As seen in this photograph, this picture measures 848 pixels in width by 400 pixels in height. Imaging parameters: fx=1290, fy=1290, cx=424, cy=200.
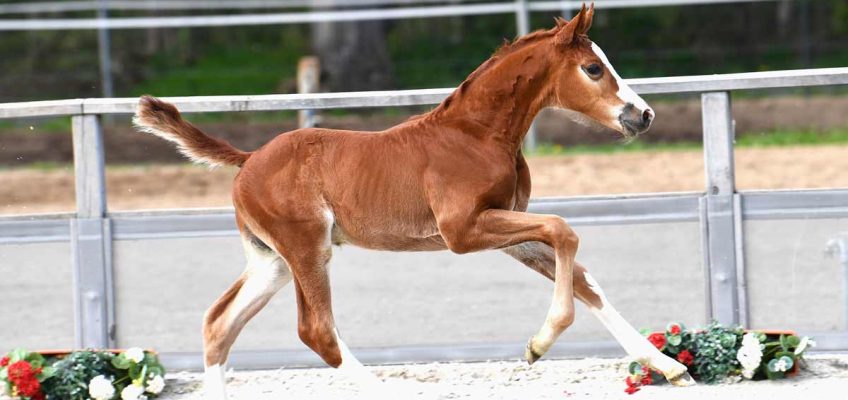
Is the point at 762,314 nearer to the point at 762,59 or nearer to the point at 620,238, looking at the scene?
the point at 620,238

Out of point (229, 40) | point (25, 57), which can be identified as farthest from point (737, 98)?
point (25, 57)

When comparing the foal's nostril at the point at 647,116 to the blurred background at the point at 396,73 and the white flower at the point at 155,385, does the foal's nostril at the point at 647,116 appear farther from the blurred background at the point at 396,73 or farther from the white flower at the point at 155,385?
the blurred background at the point at 396,73

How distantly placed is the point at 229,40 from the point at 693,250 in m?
17.2

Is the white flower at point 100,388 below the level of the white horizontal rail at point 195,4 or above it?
below

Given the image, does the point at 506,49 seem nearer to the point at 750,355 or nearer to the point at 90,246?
the point at 750,355

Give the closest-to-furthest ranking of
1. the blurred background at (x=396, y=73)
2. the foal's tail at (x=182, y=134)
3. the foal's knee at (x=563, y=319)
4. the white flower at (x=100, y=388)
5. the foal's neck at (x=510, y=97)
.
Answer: the foal's knee at (x=563, y=319) < the foal's neck at (x=510, y=97) < the foal's tail at (x=182, y=134) < the white flower at (x=100, y=388) < the blurred background at (x=396, y=73)

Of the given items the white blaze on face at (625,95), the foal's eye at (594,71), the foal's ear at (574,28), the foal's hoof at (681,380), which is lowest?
the foal's hoof at (681,380)

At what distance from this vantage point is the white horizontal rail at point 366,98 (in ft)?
20.0

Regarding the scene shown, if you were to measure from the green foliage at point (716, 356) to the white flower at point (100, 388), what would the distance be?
8.54 ft


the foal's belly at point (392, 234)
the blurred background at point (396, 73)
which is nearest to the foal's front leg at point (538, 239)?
the foal's belly at point (392, 234)

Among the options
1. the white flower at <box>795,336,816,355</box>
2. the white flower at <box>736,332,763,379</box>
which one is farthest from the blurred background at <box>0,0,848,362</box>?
the white flower at <box>736,332,763,379</box>

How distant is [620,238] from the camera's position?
6.49 meters

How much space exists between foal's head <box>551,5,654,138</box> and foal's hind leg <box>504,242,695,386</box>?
62 cm

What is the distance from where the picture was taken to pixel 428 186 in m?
5.05
